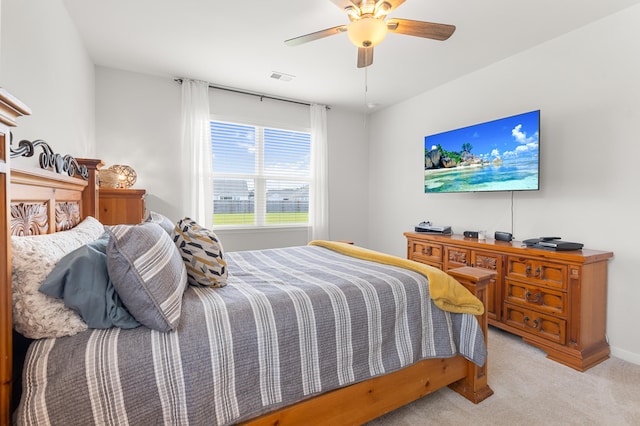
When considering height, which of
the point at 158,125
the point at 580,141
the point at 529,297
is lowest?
the point at 529,297

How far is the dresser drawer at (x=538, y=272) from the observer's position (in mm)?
2219

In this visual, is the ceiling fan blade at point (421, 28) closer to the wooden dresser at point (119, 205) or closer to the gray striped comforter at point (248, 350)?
the gray striped comforter at point (248, 350)

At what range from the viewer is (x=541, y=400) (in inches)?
69.2

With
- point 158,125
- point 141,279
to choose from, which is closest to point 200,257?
point 141,279

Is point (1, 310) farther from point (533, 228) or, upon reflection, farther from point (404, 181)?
point (404, 181)

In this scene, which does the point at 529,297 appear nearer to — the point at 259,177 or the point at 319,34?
the point at 319,34

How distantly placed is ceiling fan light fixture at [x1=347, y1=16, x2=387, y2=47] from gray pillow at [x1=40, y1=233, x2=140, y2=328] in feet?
5.68

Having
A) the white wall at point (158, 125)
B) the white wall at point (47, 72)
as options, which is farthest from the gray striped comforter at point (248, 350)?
the white wall at point (158, 125)

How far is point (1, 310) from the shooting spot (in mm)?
807

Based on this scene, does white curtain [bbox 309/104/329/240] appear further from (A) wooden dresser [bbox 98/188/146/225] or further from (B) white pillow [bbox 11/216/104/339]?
(B) white pillow [bbox 11/216/104/339]

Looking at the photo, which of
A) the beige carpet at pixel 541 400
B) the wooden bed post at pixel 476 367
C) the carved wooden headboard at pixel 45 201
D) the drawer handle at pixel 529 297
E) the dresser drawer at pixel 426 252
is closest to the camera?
the carved wooden headboard at pixel 45 201

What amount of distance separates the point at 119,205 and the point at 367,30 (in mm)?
2338

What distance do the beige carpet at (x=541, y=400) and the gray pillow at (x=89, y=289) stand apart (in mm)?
1351

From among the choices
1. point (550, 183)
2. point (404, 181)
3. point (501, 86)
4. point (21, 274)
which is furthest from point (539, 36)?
point (21, 274)
